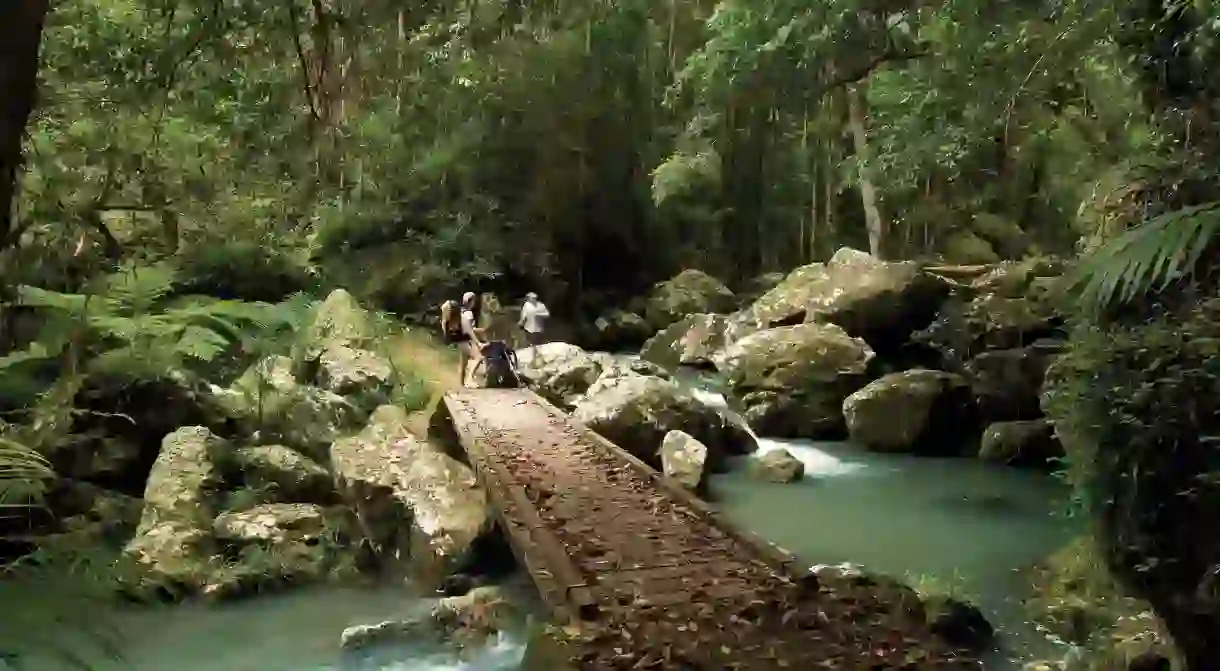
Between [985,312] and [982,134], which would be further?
[985,312]

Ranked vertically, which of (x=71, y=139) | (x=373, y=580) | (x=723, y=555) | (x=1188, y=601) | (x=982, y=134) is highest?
(x=982, y=134)

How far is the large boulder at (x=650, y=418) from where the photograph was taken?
10.1 meters

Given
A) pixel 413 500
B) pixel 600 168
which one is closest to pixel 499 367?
pixel 413 500

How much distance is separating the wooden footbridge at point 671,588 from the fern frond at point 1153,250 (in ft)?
6.00

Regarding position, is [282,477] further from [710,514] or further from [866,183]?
[866,183]

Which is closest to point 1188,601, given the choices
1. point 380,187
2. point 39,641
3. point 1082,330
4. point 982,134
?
point 1082,330

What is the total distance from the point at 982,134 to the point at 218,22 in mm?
9398

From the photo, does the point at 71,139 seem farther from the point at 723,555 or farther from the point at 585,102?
the point at 585,102

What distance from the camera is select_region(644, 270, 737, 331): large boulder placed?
68.1 feet

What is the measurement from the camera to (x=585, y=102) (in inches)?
811

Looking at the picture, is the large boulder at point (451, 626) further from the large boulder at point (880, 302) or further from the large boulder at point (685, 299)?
the large boulder at point (685, 299)

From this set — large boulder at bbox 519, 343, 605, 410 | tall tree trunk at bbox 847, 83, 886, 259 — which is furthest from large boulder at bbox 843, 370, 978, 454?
tall tree trunk at bbox 847, 83, 886, 259

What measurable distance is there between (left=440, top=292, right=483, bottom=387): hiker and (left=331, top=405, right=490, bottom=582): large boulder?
118 inches

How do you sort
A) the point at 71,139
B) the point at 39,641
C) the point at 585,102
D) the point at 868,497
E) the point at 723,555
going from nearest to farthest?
the point at 39,641
the point at 723,555
the point at 71,139
the point at 868,497
the point at 585,102
